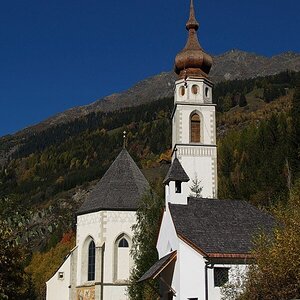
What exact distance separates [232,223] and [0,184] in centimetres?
1537

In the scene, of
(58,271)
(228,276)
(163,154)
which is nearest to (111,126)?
(163,154)

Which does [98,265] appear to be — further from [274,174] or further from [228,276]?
[274,174]

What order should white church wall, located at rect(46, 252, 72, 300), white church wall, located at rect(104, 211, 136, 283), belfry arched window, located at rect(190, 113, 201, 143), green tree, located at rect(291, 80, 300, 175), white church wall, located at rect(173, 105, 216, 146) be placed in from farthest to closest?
green tree, located at rect(291, 80, 300, 175), belfry arched window, located at rect(190, 113, 201, 143), white church wall, located at rect(173, 105, 216, 146), white church wall, located at rect(46, 252, 72, 300), white church wall, located at rect(104, 211, 136, 283)

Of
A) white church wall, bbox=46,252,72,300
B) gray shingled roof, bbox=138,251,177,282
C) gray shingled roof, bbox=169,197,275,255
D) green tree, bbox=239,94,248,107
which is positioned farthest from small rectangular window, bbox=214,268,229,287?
green tree, bbox=239,94,248,107

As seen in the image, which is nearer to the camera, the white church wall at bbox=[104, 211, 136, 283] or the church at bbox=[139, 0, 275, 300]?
the church at bbox=[139, 0, 275, 300]

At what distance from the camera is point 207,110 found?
45875 millimetres

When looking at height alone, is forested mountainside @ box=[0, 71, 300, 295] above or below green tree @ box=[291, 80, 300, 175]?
above

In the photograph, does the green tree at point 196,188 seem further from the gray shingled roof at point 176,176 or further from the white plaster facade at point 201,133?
the gray shingled roof at point 176,176

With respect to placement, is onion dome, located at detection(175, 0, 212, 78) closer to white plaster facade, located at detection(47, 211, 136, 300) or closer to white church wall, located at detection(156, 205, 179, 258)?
white plaster facade, located at detection(47, 211, 136, 300)

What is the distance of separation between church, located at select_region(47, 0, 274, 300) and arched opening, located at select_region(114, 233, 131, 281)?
0.21 feet

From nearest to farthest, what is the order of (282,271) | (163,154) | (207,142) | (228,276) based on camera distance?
(282,271)
(228,276)
(207,142)
(163,154)

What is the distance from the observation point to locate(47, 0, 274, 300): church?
2547 cm

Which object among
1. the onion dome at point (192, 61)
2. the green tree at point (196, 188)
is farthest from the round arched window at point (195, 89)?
the green tree at point (196, 188)

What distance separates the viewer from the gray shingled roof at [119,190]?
37.6m
